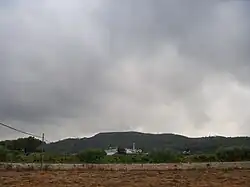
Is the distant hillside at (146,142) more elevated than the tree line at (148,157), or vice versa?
the distant hillside at (146,142)

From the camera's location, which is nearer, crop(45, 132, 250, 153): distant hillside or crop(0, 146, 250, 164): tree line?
crop(0, 146, 250, 164): tree line

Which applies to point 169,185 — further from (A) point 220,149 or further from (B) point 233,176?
(A) point 220,149

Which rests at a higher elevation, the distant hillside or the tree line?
the distant hillside

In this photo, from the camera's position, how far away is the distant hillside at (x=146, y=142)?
2237 inches

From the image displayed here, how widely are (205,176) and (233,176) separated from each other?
1.33 meters

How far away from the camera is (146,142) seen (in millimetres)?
77562

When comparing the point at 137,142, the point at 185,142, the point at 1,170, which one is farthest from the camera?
the point at 137,142

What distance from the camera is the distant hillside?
56822 mm

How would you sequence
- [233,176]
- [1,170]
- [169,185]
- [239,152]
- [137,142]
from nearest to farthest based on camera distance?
[169,185], [233,176], [1,170], [239,152], [137,142]

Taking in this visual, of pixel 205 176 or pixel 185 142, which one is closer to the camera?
pixel 205 176

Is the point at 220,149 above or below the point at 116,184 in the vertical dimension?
above

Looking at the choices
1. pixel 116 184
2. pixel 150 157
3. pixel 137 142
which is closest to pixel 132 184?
pixel 116 184

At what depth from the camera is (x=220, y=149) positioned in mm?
40875

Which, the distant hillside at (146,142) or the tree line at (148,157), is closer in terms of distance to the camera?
the tree line at (148,157)
